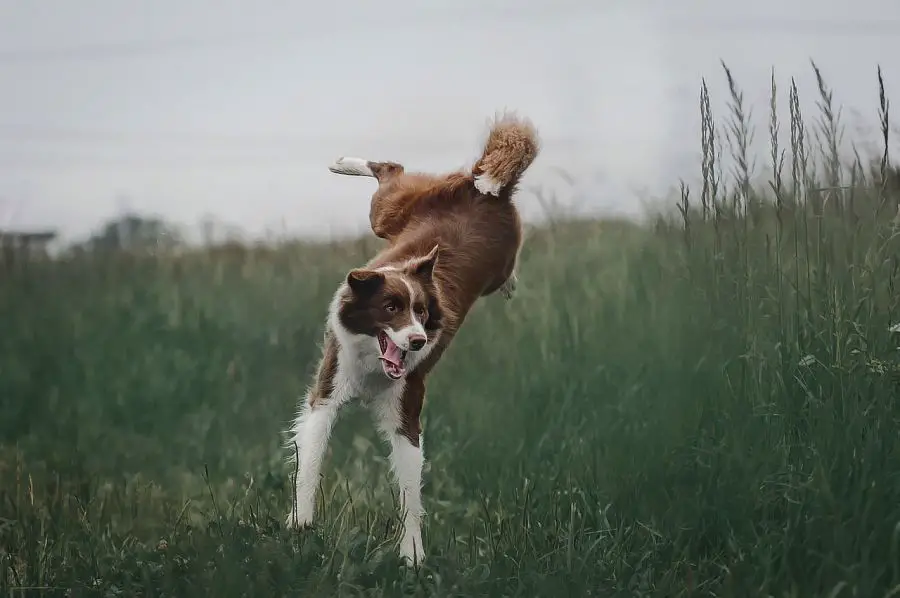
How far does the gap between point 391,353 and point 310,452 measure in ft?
1.74

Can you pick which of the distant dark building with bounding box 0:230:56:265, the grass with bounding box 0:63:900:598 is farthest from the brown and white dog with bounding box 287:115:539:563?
the distant dark building with bounding box 0:230:56:265

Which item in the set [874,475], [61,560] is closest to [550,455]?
[874,475]

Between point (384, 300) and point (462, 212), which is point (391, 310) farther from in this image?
point (462, 212)

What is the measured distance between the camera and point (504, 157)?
389 centimetres

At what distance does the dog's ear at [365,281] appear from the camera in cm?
321

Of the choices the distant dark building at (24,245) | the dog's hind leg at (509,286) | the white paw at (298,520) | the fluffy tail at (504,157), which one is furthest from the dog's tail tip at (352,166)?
the distant dark building at (24,245)

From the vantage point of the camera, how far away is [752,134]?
357cm

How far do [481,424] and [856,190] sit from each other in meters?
1.88

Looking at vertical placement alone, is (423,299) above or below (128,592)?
above

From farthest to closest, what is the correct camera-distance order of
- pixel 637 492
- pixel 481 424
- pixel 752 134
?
1. pixel 481 424
2. pixel 752 134
3. pixel 637 492

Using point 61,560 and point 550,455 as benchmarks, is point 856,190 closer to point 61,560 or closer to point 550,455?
point 550,455

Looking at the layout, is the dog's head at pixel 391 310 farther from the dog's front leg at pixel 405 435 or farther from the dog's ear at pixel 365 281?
the dog's front leg at pixel 405 435

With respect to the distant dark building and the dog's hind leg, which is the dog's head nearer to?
the dog's hind leg

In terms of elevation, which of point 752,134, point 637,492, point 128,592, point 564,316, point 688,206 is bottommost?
point 128,592
